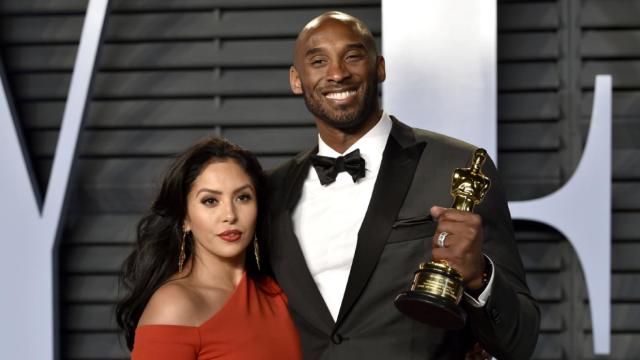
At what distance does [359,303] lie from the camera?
2133 mm

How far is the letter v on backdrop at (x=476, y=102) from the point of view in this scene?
3043 millimetres

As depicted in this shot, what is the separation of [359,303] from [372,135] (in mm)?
471

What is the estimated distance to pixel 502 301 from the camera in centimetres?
185

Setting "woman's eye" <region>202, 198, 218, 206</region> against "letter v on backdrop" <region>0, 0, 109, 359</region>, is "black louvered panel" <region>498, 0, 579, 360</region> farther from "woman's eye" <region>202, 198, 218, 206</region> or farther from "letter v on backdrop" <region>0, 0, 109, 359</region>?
"letter v on backdrop" <region>0, 0, 109, 359</region>

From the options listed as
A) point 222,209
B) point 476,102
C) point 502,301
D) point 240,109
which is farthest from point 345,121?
point 240,109

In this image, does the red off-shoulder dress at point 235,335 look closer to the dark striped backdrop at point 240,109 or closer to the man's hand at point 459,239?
the man's hand at point 459,239

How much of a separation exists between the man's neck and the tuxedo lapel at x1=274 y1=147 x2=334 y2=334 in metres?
0.11

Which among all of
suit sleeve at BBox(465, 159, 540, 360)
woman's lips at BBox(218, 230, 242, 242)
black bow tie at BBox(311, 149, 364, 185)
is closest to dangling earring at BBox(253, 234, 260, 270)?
woman's lips at BBox(218, 230, 242, 242)

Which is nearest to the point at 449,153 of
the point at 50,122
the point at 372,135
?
the point at 372,135

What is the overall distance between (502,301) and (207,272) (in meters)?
0.81

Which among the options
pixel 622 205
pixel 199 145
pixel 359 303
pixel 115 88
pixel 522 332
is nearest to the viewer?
pixel 522 332

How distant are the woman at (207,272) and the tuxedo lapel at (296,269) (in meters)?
0.08

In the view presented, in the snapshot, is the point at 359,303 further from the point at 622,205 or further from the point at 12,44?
the point at 12,44

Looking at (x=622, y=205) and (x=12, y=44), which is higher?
(x=12, y=44)
